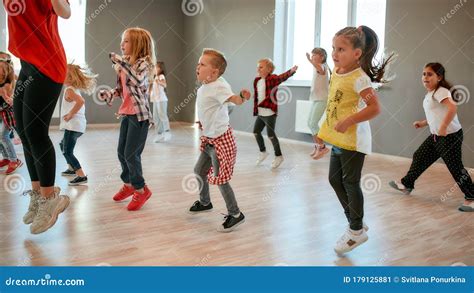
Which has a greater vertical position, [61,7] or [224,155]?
[61,7]

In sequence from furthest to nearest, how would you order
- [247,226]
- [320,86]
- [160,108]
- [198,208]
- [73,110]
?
[160,108], [320,86], [73,110], [198,208], [247,226]

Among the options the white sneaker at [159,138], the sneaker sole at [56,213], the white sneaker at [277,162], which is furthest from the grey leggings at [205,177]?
the white sneaker at [159,138]

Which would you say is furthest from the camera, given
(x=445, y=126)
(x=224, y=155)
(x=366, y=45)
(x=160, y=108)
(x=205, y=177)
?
(x=160, y=108)

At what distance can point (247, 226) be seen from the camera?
2779 mm

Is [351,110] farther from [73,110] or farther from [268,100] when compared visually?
[268,100]

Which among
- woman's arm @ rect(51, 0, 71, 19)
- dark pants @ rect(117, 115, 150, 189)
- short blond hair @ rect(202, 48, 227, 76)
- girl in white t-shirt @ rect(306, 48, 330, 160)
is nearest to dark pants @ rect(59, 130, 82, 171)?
dark pants @ rect(117, 115, 150, 189)

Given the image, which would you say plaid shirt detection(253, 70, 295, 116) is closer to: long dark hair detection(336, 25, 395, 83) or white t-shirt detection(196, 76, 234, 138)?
white t-shirt detection(196, 76, 234, 138)

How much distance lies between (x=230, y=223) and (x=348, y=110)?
91cm

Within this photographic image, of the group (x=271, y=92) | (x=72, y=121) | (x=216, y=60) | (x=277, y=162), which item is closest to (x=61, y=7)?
(x=216, y=60)

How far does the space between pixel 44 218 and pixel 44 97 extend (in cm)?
56

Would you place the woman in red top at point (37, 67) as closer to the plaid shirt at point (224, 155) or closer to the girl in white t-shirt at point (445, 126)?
the plaid shirt at point (224, 155)

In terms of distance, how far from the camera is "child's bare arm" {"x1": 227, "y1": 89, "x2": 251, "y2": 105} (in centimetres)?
250
